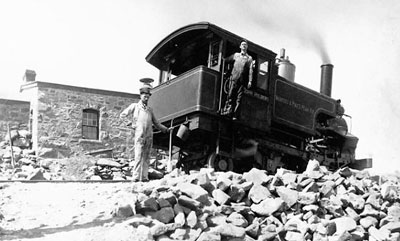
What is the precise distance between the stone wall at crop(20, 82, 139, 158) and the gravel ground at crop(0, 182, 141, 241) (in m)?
12.3

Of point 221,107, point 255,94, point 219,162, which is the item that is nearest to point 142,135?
point 221,107

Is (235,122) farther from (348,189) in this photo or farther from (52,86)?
(52,86)

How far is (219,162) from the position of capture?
41.0 ft

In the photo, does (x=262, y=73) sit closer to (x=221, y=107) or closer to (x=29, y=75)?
(x=221, y=107)

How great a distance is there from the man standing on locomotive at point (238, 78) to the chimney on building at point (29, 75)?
13892mm

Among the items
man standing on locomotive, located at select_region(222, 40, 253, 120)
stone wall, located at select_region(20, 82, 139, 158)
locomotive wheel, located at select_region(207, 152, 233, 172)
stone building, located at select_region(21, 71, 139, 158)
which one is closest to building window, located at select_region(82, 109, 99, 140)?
stone building, located at select_region(21, 71, 139, 158)

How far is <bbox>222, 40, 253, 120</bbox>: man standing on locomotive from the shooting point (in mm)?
11922

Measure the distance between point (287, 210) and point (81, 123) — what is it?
1431 centimetres

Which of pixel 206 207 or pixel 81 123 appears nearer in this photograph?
pixel 206 207

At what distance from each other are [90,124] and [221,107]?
11144mm

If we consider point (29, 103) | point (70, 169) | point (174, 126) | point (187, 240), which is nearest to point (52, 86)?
point (29, 103)

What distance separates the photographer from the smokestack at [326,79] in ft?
52.1

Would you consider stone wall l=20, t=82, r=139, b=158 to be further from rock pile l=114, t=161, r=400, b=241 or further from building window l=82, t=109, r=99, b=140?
rock pile l=114, t=161, r=400, b=241

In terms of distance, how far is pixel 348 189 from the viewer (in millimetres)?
10203
